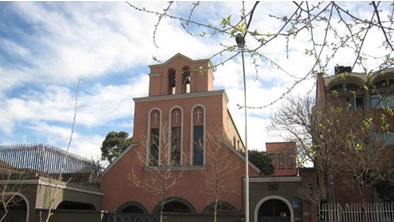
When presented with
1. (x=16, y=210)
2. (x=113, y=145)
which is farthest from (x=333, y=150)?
(x=113, y=145)

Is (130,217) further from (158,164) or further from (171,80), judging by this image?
(171,80)

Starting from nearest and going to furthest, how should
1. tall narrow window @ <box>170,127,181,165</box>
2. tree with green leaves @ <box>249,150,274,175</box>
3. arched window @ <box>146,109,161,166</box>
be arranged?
tall narrow window @ <box>170,127,181,165</box> < arched window @ <box>146,109,161,166</box> < tree with green leaves @ <box>249,150,274,175</box>

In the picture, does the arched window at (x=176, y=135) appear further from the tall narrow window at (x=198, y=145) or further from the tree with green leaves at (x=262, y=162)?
the tree with green leaves at (x=262, y=162)

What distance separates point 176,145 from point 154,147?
56.3 inches

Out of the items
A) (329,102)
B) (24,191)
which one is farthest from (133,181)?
(329,102)

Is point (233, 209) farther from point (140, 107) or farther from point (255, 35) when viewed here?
point (255, 35)

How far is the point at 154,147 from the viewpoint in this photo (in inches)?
997

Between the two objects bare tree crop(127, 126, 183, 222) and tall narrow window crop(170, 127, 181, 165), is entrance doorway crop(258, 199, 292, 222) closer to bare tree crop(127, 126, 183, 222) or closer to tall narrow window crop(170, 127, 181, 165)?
bare tree crop(127, 126, 183, 222)

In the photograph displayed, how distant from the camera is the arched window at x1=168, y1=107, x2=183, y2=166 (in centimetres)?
2452

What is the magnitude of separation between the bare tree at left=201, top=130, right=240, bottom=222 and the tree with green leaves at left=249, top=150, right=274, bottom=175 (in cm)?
990

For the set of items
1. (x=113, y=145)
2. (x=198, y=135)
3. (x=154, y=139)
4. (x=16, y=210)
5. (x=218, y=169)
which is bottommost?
(x=16, y=210)

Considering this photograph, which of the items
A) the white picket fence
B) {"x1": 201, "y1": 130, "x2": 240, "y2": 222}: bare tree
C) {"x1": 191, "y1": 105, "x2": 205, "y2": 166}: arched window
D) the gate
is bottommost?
the gate

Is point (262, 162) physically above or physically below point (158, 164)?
above

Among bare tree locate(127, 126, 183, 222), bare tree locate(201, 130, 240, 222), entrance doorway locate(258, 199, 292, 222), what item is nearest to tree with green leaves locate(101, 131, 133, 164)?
bare tree locate(127, 126, 183, 222)
